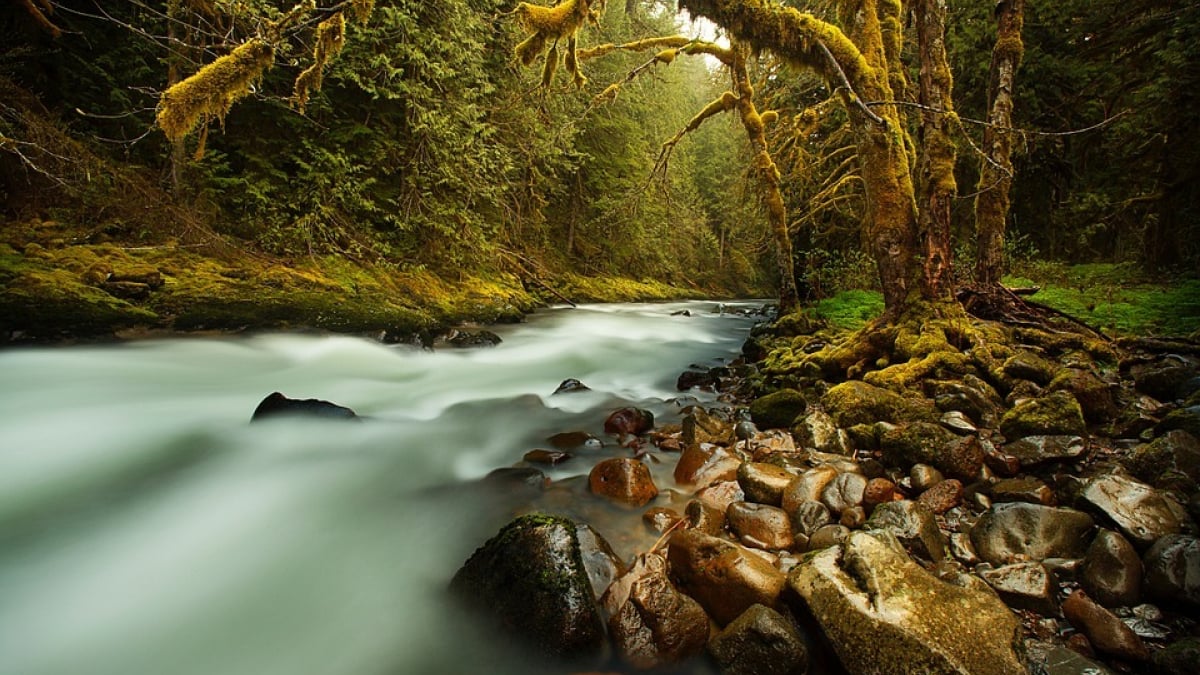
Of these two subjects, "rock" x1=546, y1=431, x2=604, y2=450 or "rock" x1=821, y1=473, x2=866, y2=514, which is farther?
"rock" x1=546, y1=431, x2=604, y2=450

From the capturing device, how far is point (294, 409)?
→ 4.56 metres

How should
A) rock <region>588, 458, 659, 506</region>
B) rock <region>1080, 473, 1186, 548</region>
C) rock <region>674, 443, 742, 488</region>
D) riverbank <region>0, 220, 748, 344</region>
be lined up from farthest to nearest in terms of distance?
riverbank <region>0, 220, 748, 344</region>
rock <region>674, 443, 742, 488</region>
rock <region>588, 458, 659, 506</region>
rock <region>1080, 473, 1186, 548</region>

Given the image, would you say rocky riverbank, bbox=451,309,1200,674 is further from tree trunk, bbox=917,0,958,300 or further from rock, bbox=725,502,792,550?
tree trunk, bbox=917,0,958,300

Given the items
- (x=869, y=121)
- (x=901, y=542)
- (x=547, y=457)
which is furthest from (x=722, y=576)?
(x=869, y=121)

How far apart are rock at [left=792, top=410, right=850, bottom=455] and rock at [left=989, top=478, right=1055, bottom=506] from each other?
3.18ft

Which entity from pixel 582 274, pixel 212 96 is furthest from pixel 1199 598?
pixel 582 274

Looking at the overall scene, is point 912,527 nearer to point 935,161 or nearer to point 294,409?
point 935,161

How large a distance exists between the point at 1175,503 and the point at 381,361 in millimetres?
7423

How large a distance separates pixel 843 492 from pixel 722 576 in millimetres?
1108

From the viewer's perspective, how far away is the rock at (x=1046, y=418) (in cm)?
300

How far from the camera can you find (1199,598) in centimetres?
177

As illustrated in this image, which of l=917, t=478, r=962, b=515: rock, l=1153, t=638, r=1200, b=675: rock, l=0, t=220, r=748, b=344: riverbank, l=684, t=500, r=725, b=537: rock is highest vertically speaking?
l=0, t=220, r=748, b=344: riverbank

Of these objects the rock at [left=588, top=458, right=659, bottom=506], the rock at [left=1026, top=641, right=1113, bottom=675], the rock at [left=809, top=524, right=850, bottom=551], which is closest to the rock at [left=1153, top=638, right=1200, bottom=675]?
the rock at [left=1026, top=641, right=1113, bottom=675]

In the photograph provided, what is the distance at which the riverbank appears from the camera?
5.18 metres
